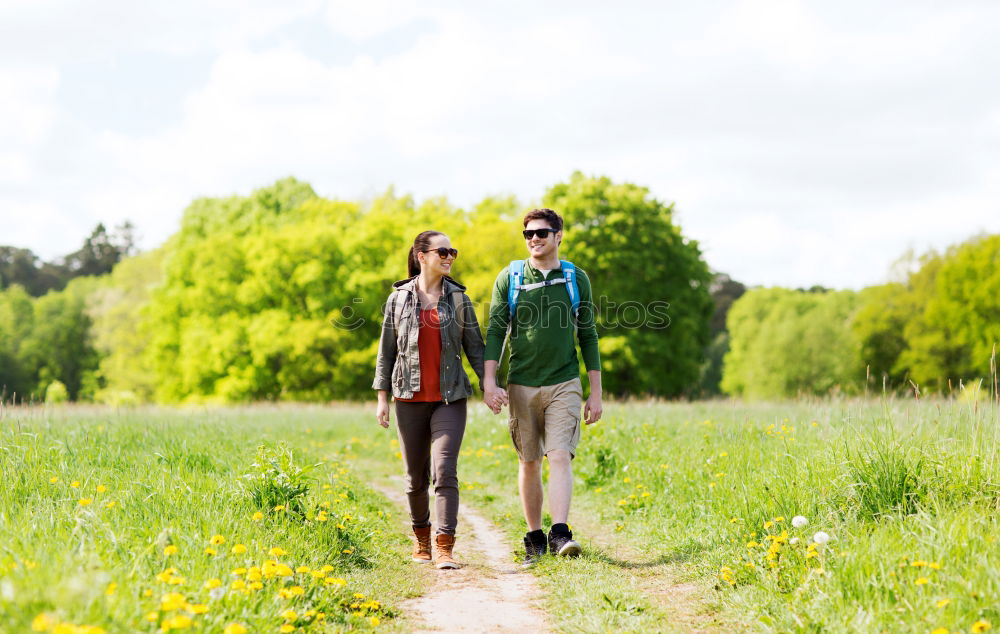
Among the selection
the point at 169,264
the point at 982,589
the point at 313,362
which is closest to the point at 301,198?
the point at 169,264

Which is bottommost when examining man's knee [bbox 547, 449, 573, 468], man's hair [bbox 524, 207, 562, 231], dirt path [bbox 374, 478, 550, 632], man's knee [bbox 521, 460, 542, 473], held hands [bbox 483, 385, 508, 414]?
dirt path [bbox 374, 478, 550, 632]

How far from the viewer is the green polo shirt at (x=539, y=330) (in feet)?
19.6

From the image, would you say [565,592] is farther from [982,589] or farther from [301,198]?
[301,198]

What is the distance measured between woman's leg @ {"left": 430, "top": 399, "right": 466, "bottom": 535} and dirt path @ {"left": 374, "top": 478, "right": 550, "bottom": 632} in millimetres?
383

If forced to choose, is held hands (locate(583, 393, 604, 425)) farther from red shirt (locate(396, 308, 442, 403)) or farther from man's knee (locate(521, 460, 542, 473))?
red shirt (locate(396, 308, 442, 403))

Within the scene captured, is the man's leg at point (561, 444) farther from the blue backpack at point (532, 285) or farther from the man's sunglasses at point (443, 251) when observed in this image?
the man's sunglasses at point (443, 251)

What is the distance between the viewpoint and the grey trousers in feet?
19.2

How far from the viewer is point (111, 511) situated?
4711mm

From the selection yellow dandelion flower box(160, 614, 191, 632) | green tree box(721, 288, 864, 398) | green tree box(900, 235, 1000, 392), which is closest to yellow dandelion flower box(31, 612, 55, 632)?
yellow dandelion flower box(160, 614, 191, 632)

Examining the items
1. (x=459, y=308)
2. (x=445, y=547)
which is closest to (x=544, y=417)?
(x=459, y=308)

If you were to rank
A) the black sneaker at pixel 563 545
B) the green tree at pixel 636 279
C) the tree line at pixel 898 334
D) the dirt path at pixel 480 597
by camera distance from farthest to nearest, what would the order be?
the tree line at pixel 898 334
the green tree at pixel 636 279
the black sneaker at pixel 563 545
the dirt path at pixel 480 597

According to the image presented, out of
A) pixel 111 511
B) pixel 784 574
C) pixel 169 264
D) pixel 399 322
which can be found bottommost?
pixel 784 574

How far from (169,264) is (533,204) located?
18462mm

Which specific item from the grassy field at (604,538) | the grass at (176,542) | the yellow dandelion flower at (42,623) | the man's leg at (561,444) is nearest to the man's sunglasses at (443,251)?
the man's leg at (561,444)
